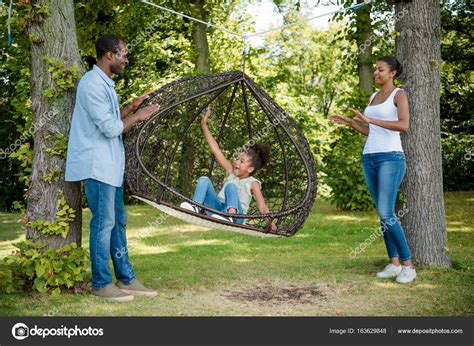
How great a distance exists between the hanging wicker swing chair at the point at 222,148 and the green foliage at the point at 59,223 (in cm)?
47

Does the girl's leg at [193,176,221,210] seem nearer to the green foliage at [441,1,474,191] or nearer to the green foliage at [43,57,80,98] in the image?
the green foliage at [43,57,80,98]

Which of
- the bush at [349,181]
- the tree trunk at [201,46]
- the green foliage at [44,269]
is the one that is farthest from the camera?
the tree trunk at [201,46]

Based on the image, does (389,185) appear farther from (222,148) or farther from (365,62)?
(365,62)

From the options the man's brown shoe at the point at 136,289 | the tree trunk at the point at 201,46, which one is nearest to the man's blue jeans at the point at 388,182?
the man's brown shoe at the point at 136,289

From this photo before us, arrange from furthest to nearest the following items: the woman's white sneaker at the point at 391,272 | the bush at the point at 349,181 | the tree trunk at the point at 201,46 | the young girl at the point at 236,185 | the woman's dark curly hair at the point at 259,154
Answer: the tree trunk at the point at 201,46, the bush at the point at 349,181, the woman's dark curly hair at the point at 259,154, the woman's white sneaker at the point at 391,272, the young girl at the point at 236,185

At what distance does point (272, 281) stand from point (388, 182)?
3.56 feet

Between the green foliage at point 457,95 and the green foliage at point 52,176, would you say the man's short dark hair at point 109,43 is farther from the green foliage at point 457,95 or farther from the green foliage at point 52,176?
the green foliage at point 457,95

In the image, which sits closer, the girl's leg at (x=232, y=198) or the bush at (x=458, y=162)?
the girl's leg at (x=232, y=198)

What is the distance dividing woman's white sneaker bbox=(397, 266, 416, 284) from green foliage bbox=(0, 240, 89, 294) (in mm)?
2057

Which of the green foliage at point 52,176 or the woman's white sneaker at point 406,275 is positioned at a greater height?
the green foliage at point 52,176

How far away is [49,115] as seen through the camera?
387cm

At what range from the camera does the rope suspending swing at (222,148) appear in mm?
3699

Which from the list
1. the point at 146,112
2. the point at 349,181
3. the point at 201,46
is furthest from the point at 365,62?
the point at 146,112

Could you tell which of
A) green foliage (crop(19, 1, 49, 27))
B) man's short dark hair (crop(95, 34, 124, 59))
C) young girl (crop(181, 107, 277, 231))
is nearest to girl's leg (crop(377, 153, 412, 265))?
young girl (crop(181, 107, 277, 231))
